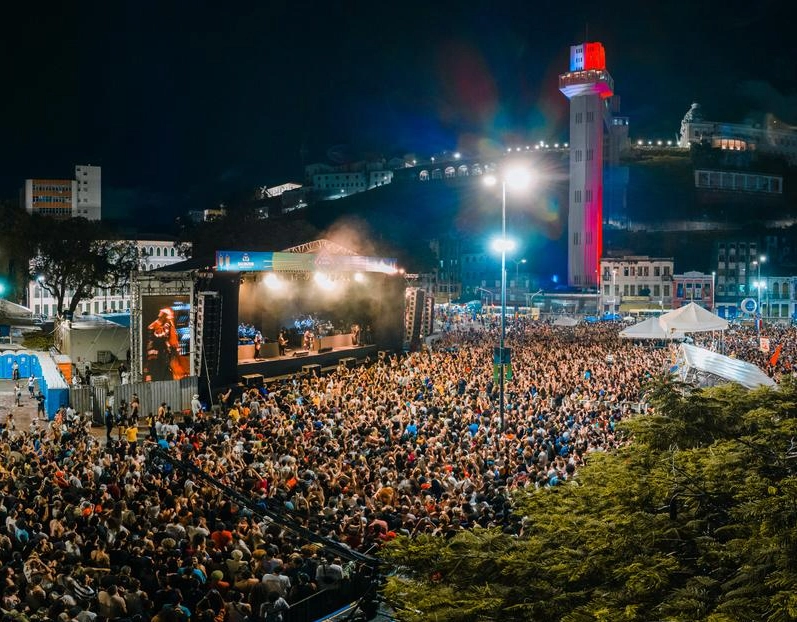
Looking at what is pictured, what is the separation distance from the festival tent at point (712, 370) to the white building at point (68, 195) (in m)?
106

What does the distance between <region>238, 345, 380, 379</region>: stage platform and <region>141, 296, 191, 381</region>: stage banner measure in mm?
3042

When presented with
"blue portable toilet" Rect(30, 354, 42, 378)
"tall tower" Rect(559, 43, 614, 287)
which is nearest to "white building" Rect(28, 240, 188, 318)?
"blue portable toilet" Rect(30, 354, 42, 378)

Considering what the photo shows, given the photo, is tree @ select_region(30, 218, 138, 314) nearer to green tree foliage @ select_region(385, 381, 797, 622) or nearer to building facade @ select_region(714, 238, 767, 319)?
green tree foliage @ select_region(385, 381, 797, 622)

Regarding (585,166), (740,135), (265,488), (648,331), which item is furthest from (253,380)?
(740,135)

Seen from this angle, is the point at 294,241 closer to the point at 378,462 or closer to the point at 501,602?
the point at 378,462

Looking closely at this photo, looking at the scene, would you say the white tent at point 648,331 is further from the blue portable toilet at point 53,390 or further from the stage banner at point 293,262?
the blue portable toilet at point 53,390

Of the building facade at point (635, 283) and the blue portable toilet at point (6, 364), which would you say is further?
the building facade at point (635, 283)

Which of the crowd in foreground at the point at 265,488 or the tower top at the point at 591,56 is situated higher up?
the tower top at the point at 591,56

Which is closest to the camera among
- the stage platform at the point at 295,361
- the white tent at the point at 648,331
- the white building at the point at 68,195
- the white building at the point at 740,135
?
the stage platform at the point at 295,361

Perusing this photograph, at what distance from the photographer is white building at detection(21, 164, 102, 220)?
108 meters

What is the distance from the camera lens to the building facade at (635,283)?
84.8 metres

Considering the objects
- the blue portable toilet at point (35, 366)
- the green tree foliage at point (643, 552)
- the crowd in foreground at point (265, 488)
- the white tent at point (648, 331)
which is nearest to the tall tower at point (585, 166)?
the white tent at point (648, 331)

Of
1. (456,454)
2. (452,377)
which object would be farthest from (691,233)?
(456,454)

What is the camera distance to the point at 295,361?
28672mm
